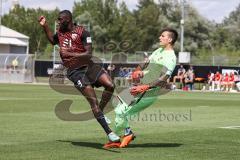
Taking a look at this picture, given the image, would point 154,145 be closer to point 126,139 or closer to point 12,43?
point 126,139

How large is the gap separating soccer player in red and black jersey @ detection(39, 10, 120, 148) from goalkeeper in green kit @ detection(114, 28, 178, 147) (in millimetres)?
328

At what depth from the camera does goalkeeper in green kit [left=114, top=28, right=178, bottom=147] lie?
11.2 m

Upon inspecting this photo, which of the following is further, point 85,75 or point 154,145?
point 154,145

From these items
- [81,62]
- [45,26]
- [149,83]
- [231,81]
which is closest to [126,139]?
[149,83]

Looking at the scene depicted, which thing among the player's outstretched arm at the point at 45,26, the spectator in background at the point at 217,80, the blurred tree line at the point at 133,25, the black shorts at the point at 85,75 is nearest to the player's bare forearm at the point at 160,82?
the black shorts at the point at 85,75

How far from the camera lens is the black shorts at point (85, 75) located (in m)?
11.1

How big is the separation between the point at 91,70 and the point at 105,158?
2.28 metres

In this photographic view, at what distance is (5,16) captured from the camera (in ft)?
406

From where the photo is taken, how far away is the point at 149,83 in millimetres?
11445

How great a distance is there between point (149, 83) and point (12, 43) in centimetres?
8080

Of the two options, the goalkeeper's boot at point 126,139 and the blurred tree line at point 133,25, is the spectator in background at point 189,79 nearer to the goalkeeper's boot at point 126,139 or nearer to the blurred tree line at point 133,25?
the goalkeeper's boot at point 126,139

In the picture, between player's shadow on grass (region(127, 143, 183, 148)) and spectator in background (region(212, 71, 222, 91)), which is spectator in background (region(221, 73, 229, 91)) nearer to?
spectator in background (region(212, 71, 222, 91))

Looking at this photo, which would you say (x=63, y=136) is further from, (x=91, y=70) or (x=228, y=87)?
(x=228, y=87)

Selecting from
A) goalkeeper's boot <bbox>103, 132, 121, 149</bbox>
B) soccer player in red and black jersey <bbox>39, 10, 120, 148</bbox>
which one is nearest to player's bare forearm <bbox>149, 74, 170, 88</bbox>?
soccer player in red and black jersey <bbox>39, 10, 120, 148</bbox>
